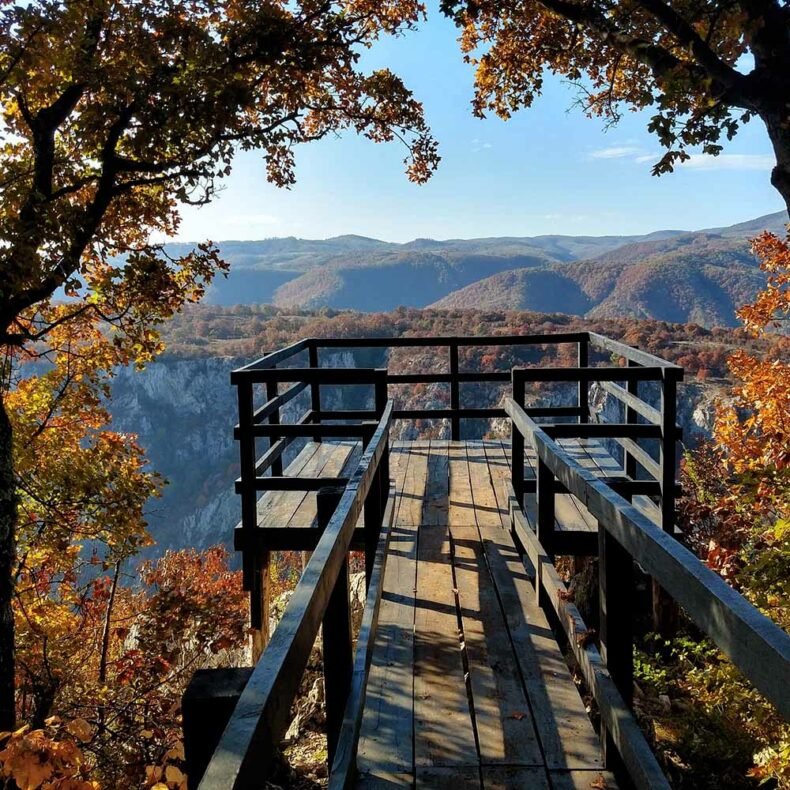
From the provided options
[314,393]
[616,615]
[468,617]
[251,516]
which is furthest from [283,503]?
[616,615]

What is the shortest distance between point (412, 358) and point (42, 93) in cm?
6074

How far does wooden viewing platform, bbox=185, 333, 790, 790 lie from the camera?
4.86 ft

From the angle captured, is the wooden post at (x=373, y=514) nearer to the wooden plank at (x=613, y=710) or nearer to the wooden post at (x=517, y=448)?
the wooden plank at (x=613, y=710)

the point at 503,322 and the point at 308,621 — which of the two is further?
the point at 503,322

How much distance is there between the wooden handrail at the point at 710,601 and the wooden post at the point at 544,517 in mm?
1361

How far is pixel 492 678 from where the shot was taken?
3340mm

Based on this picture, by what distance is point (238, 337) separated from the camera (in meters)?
98.2

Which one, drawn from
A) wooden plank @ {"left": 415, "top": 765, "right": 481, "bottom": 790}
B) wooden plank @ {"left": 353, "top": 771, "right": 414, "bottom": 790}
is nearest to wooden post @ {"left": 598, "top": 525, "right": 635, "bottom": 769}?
wooden plank @ {"left": 415, "top": 765, "right": 481, "bottom": 790}

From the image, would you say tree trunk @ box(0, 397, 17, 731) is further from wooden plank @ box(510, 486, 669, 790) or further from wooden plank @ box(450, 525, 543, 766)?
wooden plank @ box(510, 486, 669, 790)

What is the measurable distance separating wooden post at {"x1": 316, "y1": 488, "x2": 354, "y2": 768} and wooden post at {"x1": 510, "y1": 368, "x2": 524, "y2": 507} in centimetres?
290

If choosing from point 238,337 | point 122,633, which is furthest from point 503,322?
point 122,633

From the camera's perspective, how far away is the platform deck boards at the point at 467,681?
2.64 metres

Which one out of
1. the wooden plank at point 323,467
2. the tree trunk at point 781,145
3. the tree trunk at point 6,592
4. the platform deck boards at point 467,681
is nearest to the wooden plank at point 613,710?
the platform deck boards at point 467,681

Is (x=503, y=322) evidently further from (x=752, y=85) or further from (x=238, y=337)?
(x=752, y=85)
